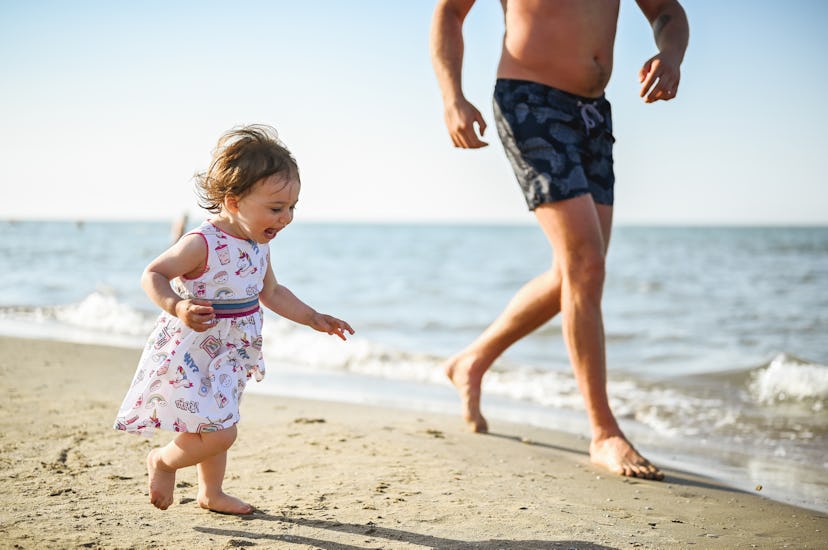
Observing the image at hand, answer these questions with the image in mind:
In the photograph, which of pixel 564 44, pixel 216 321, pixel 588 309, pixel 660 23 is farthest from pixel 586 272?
pixel 216 321

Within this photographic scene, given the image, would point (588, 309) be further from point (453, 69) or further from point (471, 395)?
point (453, 69)

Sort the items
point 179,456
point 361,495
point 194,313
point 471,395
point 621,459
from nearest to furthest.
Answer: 1. point 194,313
2. point 179,456
3. point 361,495
4. point 621,459
5. point 471,395

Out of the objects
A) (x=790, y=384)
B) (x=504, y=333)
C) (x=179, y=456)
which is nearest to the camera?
(x=179, y=456)

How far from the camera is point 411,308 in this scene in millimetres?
11047

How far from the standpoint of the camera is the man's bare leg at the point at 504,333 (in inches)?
142

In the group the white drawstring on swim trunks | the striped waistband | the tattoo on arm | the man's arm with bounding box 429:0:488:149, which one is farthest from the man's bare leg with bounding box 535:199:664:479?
the striped waistband

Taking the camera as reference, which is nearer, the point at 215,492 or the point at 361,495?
the point at 215,492

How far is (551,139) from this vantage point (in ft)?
10.7

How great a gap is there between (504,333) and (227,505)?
175cm

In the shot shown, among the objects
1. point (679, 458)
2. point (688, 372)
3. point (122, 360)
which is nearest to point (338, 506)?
point (679, 458)

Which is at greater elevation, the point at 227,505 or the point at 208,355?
the point at 208,355

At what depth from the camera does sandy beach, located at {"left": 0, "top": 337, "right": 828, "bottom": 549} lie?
228cm

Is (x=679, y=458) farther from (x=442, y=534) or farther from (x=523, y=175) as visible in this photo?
(x=442, y=534)

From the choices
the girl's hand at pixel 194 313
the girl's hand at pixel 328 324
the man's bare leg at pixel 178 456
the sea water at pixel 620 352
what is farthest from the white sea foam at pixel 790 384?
the girl's hand at pixel 194 313
